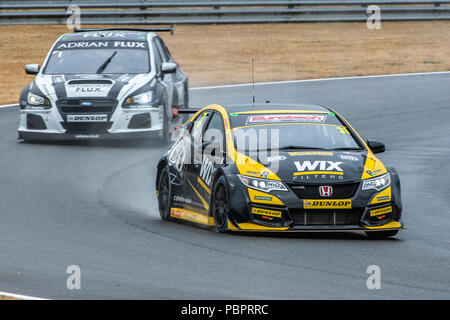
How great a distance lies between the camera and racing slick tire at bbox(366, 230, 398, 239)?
10273mm

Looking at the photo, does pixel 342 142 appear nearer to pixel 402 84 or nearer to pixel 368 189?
pixel 368 189

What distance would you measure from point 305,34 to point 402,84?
10900 millimetres

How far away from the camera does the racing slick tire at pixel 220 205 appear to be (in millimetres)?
10102

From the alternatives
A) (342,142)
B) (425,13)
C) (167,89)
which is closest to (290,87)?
(167,89)

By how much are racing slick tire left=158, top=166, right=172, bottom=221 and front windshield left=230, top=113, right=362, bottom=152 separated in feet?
3.54

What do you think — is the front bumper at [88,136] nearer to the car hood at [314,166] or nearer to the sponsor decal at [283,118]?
the sponsor decal at [283,118]

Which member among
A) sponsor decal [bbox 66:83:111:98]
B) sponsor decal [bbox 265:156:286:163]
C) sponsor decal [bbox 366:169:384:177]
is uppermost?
A: sponsor decal [bbox 66:83:111:98]

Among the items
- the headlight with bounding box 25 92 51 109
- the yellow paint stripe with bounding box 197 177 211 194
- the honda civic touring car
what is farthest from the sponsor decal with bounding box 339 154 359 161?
the headlight with bounding box 25 92 51 109

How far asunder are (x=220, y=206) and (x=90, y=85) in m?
7.38

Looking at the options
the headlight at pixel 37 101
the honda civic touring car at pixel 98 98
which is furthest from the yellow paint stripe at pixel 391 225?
the headlight at pixel 37 101

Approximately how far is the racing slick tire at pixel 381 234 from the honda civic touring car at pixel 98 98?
22.3 feet

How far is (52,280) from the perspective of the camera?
26.3 feet

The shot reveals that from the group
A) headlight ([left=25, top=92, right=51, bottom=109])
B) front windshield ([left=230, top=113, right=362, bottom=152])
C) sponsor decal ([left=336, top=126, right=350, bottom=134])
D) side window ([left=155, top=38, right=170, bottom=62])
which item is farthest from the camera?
side window ([left=155, top=38, right=170, bottom=62])

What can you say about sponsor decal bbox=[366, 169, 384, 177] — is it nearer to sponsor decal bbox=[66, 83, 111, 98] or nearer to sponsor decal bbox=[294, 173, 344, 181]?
sponsor decal bbox=[294, 173, 344, 181]
